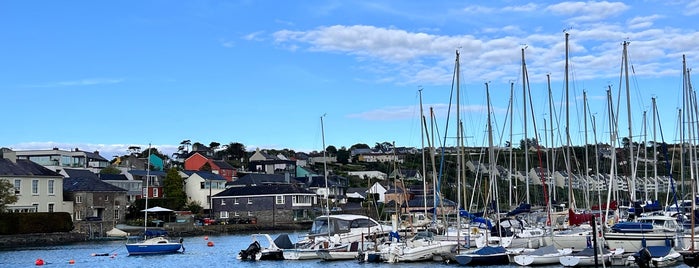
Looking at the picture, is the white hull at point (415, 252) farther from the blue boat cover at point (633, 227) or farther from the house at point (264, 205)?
the house at point (264, 205)

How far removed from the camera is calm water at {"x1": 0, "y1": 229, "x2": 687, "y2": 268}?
4925 cm

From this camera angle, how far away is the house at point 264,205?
10794 cm

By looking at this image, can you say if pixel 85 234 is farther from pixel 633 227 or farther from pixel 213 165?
pixel 213 165

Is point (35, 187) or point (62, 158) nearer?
point (35, 187)

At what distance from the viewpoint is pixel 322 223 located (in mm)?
57250

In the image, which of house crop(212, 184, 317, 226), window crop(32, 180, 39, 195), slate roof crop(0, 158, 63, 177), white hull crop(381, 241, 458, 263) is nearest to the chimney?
slate roof crop(0, 158, 63, 177)

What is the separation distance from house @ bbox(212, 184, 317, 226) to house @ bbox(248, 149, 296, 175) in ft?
211

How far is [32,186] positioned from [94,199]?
9023 mm

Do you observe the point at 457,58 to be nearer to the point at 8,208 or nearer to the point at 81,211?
the point at 8,208

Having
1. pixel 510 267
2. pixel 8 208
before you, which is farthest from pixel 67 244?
pixel 510 267

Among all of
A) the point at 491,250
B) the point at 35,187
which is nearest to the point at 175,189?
the point at 35,187

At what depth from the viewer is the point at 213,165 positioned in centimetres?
14788

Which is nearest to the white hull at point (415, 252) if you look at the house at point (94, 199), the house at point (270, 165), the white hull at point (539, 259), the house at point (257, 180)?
the white hull at point (539, 259)

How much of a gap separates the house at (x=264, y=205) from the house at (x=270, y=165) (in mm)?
64411
